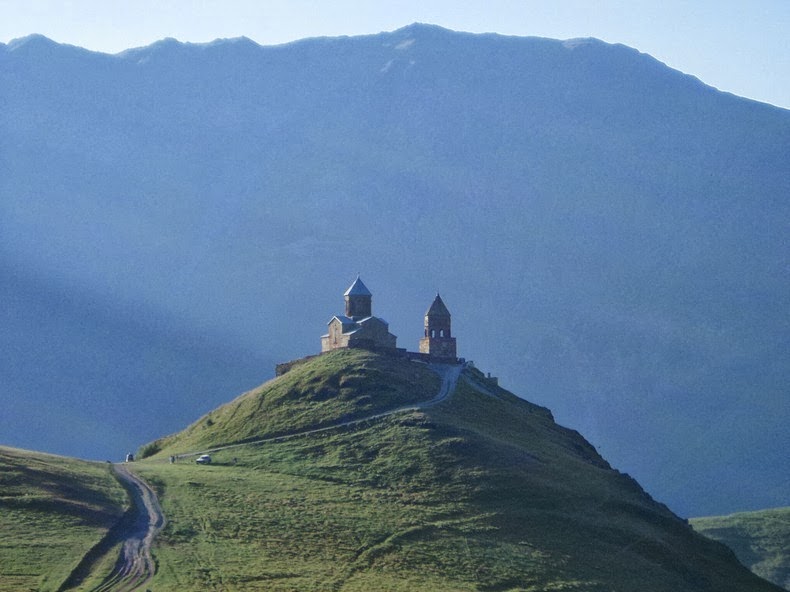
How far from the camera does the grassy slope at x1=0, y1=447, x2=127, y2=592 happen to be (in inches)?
1903

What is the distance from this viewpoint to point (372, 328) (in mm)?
106000

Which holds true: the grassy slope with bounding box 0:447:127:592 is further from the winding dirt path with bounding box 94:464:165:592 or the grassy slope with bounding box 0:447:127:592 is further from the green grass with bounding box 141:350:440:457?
the green grass with bounding box 141:350:440:457

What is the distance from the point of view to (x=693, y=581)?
66.9 meters

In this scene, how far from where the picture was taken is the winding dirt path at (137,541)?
48656mm

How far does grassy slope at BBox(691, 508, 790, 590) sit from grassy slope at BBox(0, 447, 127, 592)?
7260 cm

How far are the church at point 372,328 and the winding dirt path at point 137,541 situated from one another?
38016 mm

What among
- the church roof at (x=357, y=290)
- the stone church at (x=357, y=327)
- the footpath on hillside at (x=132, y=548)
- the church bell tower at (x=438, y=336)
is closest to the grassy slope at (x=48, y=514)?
the footpath on hillside at (x=132, y=548)

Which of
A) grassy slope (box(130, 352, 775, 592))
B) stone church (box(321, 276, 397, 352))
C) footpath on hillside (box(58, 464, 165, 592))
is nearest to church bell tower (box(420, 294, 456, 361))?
stone church (box(321, 276, 397, 352))

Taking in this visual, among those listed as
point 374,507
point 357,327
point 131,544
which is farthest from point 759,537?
point 131,544

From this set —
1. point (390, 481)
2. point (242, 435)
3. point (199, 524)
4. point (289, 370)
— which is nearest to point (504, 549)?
point (390, 481)

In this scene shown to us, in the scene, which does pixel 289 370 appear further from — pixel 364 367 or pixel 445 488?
pixel 445 488

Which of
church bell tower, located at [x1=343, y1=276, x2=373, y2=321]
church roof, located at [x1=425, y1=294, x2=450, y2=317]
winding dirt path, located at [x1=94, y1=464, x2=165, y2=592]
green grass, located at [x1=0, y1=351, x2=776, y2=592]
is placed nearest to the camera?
winding dirt path, located at [x1=94, y1=464, x2=165, y2=592]

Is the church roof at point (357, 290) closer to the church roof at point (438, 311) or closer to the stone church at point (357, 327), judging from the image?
the stone church at point (357, 327)

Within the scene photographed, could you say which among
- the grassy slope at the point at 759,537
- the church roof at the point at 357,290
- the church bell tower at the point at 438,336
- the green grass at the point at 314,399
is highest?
the church roof at the point at 357,290
